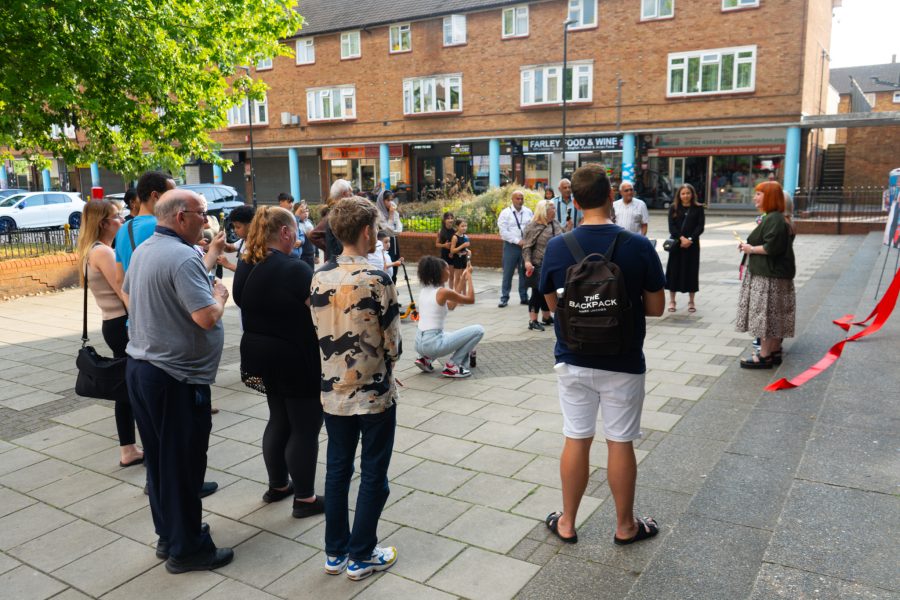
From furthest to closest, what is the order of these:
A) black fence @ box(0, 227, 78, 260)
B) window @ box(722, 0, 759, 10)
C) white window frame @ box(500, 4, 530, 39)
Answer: white window frame @ box(500, 4, 530, 39)
window @ box(722, 0, 759, 10)
black fence @ box(0, 227, 78, 260)

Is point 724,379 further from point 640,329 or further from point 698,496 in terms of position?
point 640,329

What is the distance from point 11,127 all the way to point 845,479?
42.0 feet

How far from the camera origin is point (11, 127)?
1152cm

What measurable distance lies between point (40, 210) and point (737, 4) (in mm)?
26984

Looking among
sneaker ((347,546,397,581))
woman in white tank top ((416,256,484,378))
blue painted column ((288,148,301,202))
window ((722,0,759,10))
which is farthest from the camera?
blue painted column ((288,148,301,202))

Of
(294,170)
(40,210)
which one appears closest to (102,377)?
(40,210)

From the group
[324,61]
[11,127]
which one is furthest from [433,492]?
[324,61]

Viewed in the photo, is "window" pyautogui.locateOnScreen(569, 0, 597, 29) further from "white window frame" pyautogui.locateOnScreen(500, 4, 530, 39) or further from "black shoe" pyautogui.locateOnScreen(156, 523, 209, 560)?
"black shoe" pyautogui.locateOnScreen(156, 523, 209, 560)

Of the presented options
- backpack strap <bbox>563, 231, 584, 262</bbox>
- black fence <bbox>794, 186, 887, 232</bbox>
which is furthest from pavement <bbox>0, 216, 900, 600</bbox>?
black fence <bbox>794, 186, 887, 232</bbox>

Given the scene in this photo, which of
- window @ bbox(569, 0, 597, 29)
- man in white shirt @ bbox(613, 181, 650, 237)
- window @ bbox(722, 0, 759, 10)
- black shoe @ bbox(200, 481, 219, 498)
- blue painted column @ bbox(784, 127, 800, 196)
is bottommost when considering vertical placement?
black shoe @ bbox(200, 481, 219, 498)

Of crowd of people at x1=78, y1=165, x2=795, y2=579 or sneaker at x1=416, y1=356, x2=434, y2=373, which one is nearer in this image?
crowd of people at x1=78, y1=165, x2=795, y2=579

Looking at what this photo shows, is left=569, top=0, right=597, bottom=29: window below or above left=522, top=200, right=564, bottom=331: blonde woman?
above

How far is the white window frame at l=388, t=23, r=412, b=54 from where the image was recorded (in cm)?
3372

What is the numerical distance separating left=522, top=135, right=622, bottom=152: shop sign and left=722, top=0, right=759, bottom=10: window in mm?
6289
